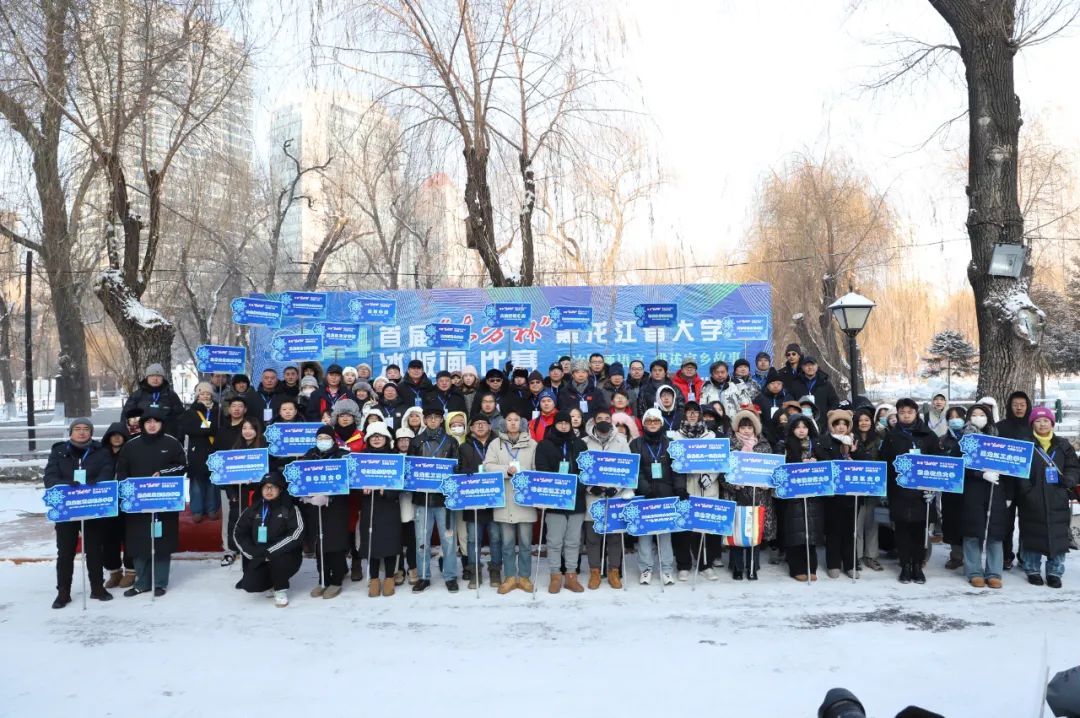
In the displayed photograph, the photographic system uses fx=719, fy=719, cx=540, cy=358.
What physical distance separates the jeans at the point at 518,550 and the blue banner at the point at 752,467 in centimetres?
195

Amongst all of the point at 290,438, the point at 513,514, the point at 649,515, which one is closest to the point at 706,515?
the point at 649,515

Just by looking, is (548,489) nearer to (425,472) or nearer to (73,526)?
(425,472)

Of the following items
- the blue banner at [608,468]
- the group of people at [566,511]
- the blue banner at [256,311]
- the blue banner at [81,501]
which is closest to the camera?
the blue banner at [81,501]

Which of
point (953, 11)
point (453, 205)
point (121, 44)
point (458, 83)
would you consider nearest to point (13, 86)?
point (121, 44)

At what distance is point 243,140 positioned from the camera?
13023 millimetres

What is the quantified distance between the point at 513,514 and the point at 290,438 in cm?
233

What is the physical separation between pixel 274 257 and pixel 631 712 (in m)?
22.4

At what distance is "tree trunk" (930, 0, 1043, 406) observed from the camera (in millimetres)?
8586

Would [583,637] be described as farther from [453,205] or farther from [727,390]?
[453,205]

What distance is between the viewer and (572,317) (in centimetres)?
1049

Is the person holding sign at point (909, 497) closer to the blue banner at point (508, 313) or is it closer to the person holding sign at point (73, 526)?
the blue banner at point (508, 313)

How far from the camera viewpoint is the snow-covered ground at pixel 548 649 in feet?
14.5

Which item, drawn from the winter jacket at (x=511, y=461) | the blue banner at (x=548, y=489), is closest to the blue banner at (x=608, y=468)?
the blue banner at (x=548, y=489)

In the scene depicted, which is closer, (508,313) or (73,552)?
(73,552)
